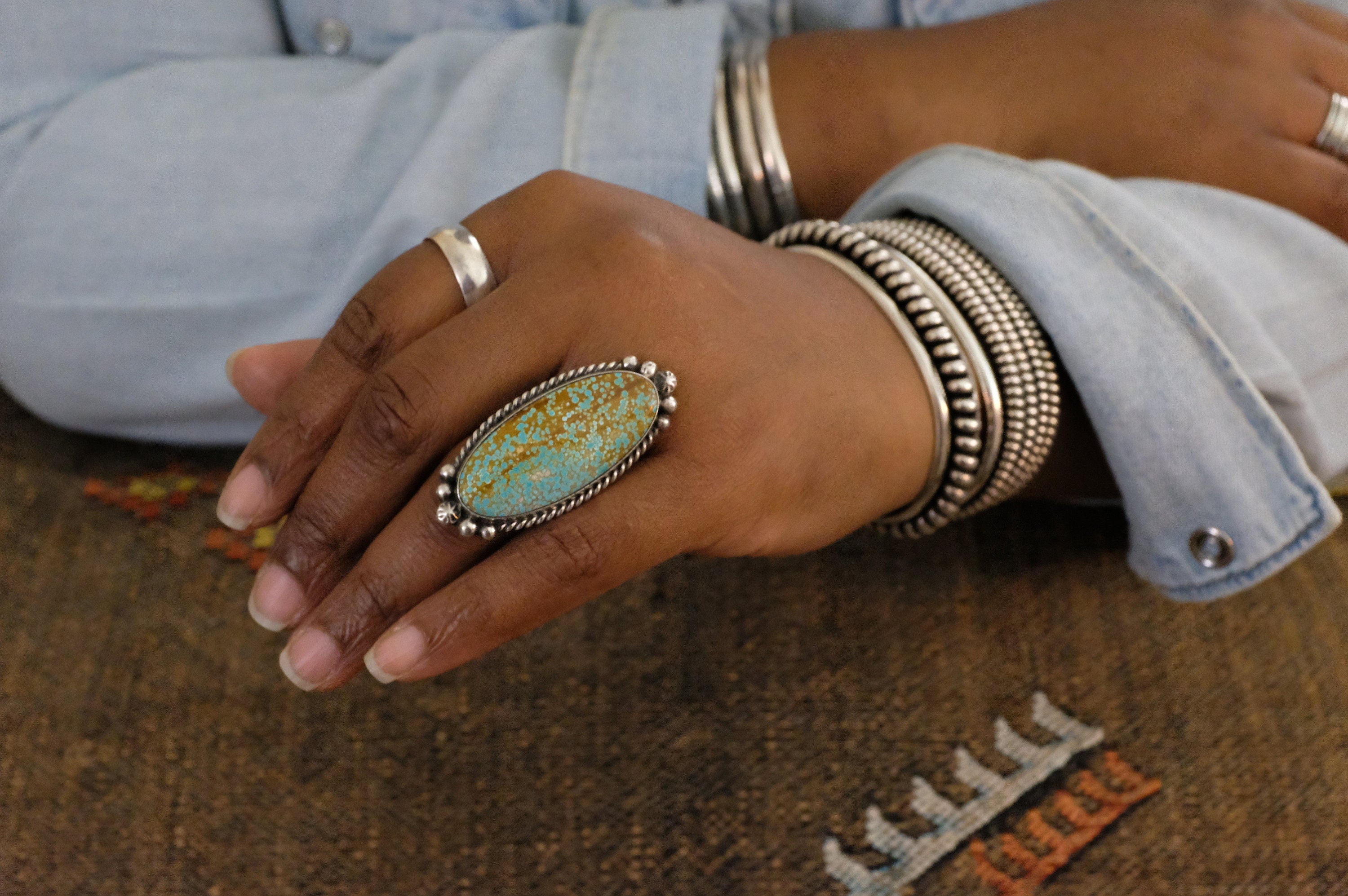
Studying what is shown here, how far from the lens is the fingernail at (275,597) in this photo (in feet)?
1.41

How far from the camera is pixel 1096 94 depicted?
667 mm

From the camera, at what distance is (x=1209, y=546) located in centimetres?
54

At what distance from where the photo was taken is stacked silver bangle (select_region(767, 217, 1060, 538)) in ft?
1.71

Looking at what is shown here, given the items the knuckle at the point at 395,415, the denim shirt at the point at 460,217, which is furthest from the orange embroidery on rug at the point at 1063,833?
the knuckle at the point at 395,415

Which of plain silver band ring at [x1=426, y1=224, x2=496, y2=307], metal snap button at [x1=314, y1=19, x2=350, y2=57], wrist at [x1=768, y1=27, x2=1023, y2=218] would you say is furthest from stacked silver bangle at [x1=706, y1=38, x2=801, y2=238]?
metal snap button at [x1=314, y1=19, x2=350, y2=57]

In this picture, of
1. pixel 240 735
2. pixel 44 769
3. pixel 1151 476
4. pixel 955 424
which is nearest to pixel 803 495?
pixel 955 424

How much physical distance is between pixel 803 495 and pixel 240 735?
0.37 metres

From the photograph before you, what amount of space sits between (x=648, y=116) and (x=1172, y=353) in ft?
1.26

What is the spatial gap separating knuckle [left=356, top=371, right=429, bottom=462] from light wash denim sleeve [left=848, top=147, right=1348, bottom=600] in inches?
13.4

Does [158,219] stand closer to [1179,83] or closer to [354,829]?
[354,829]

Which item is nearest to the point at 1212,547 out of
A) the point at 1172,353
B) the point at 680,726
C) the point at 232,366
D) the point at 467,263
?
the point at 1172,353

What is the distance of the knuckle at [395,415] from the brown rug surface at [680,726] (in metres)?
0.21

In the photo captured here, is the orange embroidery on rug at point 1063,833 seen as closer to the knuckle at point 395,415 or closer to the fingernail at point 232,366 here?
the knuckle at point 395,415

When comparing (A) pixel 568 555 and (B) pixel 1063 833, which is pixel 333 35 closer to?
(A) pixel 568 555
